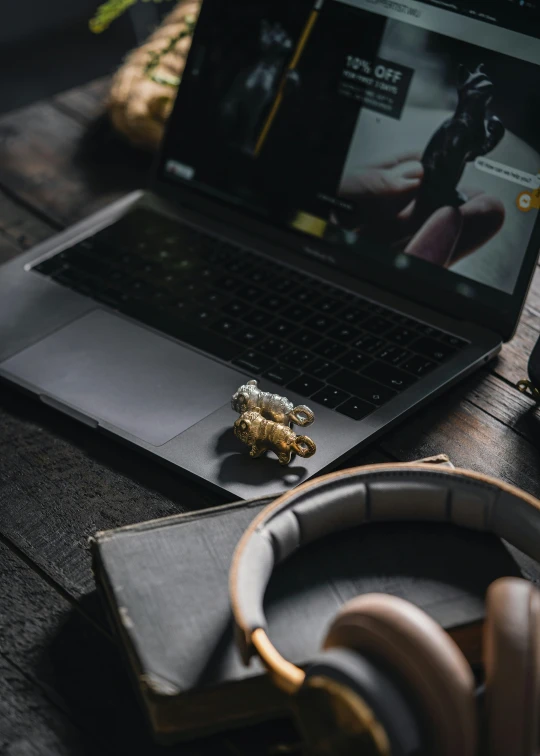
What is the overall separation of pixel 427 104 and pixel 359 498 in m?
0.47

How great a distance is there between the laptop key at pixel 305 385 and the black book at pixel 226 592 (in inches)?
7.3

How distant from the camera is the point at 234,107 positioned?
1.03m

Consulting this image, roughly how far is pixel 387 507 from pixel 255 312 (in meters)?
0.37

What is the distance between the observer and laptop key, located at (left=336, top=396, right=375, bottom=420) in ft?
2.54

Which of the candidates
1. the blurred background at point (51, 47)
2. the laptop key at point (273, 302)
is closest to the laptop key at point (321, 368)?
the laptop key at point (273, 302)

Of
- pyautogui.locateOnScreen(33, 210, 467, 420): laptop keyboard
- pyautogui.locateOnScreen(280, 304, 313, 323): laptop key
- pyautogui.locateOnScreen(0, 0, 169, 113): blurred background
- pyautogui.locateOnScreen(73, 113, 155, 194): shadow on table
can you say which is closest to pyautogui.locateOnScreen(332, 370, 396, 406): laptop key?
pyautogui.locateOnScreen(33, 210, 467, 420): laptop keyboard

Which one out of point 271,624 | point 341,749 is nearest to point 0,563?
point 271,624

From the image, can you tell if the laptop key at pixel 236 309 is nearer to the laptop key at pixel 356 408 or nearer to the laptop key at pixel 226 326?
the laptop key at pixel 226 326

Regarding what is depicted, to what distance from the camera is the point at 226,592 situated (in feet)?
1.89

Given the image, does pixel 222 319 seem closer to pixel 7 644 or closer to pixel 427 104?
pixel 427 104

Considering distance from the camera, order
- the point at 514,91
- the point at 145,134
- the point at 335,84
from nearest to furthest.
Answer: the point at 514,91 < the point at 335,84 < the point at 145,134

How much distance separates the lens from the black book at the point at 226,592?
53 centimetres

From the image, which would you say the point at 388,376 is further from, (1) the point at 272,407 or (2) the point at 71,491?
(2) the point at 71,491

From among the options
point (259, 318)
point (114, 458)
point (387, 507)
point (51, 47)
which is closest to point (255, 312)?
point (259, 318)
